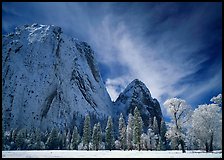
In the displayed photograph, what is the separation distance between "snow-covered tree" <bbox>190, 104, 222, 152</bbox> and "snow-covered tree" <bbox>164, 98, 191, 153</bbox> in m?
2.54

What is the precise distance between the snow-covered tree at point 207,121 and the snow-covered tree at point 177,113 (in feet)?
8.35

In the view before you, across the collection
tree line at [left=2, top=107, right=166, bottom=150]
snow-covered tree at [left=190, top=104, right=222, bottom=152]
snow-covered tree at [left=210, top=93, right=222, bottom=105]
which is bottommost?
tree line at [left=2, top=107, right=166, bottom=150]

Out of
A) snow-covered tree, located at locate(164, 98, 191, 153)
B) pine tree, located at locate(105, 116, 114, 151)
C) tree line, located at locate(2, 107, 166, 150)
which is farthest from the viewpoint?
pine tree, located at locate(105, 116, 114, 151)

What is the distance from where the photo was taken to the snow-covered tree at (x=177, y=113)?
108 feet

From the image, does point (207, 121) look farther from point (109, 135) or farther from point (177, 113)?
point (109, 135)

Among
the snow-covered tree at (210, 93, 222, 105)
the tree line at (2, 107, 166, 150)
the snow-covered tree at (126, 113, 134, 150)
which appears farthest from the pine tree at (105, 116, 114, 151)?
the snow-covered tree at (210, 93, 222, 105)

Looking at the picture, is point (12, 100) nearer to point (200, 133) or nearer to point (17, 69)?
point (17, 69)

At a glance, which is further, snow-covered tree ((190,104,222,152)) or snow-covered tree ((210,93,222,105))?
snow-covered tree ((210,93,222,105))

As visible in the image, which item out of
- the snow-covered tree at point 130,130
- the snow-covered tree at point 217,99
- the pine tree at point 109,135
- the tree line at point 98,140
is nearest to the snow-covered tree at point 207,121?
the snow-covered tree at point 217,99

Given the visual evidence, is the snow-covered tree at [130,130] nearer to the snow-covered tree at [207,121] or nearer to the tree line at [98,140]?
the tree line at [98,140]

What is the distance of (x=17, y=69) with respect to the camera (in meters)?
196

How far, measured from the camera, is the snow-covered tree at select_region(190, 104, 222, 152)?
34031 mm

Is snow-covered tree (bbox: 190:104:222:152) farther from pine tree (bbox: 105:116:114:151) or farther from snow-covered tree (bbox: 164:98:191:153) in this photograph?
pine tree (bbox: 105:116:114:151)

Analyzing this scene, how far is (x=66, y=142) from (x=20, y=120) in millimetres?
79289
